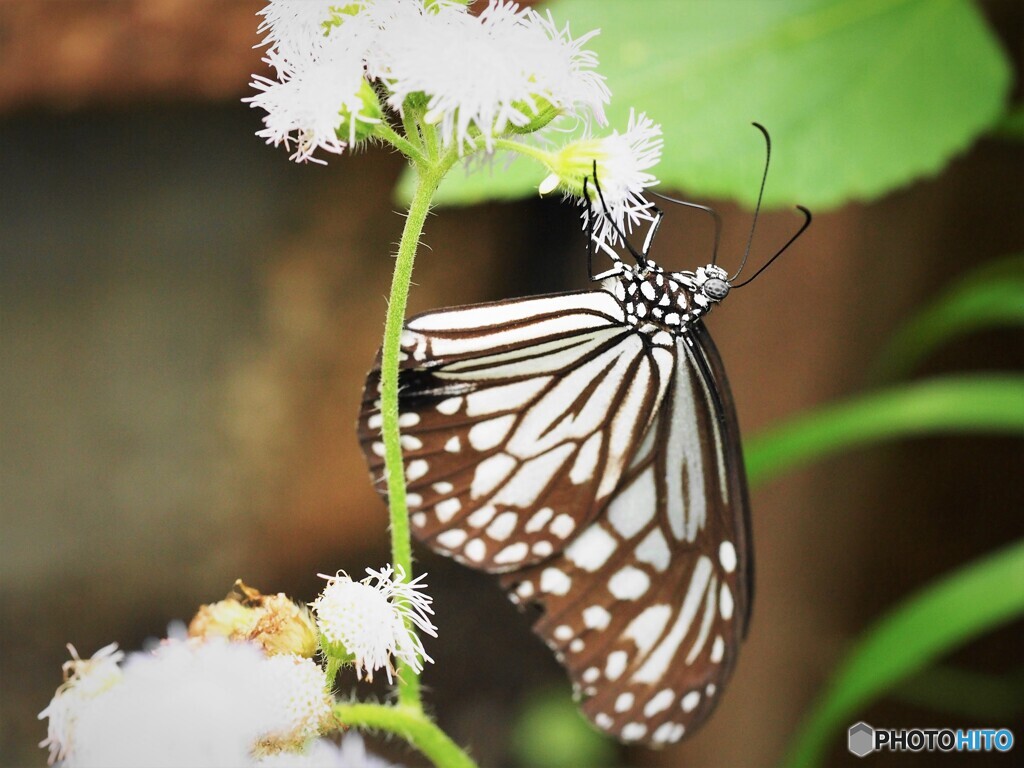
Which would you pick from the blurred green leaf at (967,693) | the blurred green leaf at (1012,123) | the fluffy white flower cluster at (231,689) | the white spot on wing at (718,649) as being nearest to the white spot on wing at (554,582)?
the white spot on wing at (718,649)

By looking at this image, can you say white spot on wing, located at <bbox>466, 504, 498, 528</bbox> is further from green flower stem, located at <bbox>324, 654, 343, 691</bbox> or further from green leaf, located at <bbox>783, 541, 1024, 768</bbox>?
green leaf, located at <bbox>783, 541, 1024, 768</bbox>

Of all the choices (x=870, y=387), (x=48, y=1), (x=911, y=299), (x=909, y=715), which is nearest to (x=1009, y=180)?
(x=911, y=299)

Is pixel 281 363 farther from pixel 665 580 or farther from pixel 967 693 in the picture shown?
pixel 967 693

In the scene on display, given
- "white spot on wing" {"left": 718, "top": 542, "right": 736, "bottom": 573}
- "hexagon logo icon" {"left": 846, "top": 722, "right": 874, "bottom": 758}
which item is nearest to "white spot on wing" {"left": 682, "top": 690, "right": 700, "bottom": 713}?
"white spot on wing" {"left": 718, "top": 542, "right": 736, "bottom": 573}

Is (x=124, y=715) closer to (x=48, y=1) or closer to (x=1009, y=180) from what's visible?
(x=48, y=1)

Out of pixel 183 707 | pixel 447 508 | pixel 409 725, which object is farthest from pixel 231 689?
pixel 447 508

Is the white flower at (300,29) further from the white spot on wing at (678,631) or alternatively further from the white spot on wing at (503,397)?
the white spot on wing at (678,631)
